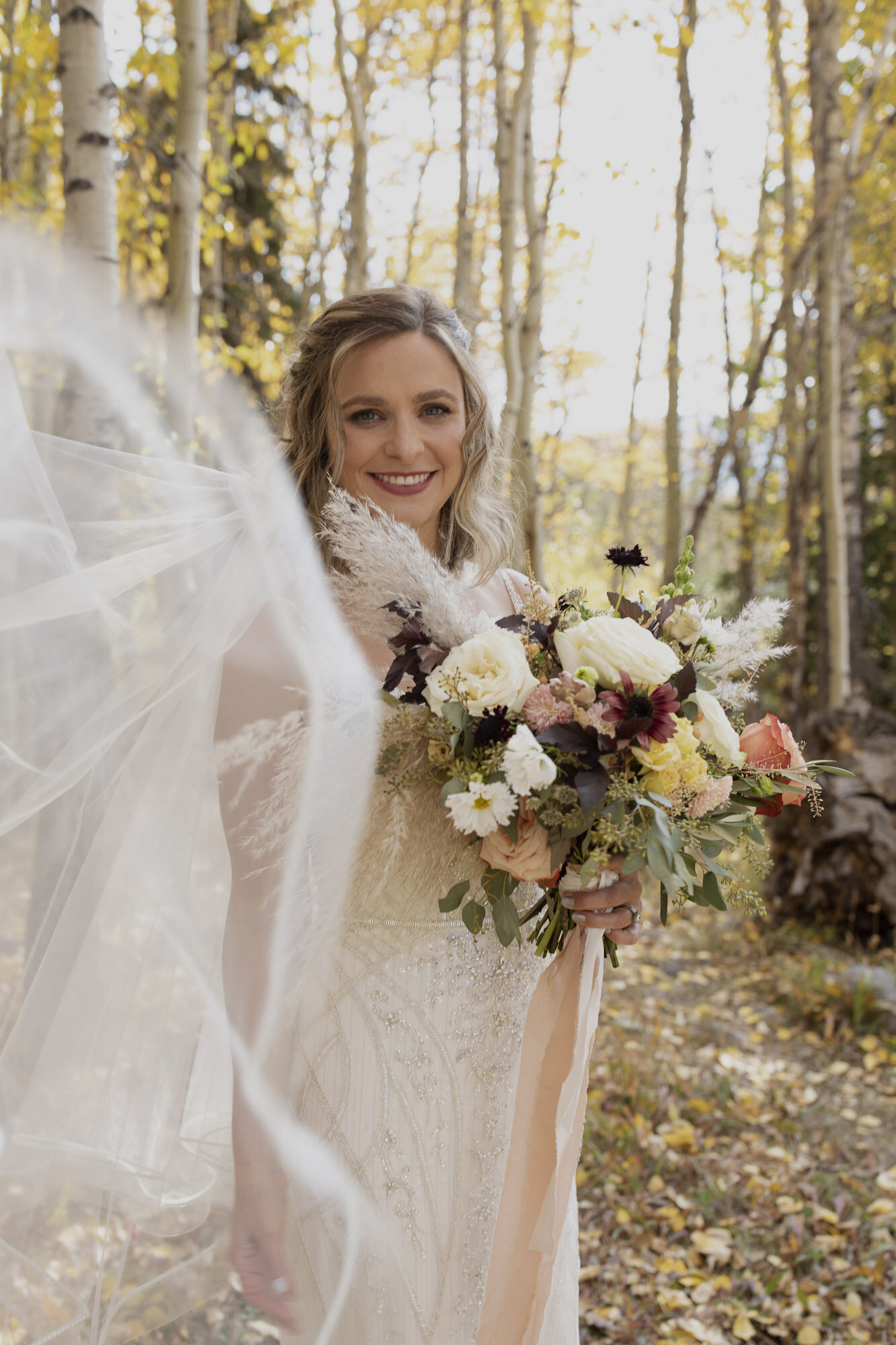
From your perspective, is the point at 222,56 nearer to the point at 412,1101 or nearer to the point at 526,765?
the point at 526,765

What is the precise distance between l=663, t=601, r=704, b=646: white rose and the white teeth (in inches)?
26.1

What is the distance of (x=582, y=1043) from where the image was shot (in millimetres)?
1621

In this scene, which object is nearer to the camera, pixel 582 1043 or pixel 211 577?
pixel 211 577

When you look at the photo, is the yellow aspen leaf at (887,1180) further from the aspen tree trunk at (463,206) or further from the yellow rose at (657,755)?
the aspen tree trunk at (463,206)

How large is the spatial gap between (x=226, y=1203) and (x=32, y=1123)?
0.37 metres

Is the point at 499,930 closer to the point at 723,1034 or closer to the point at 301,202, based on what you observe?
the point at 723,1034

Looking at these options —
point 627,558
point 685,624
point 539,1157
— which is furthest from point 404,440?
point 539,1157

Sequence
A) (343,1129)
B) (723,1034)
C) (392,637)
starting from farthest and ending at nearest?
(723,1034) < (343,1129) < (392,637)

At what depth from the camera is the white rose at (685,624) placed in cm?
150

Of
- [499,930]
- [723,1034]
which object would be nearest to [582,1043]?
[499,930]

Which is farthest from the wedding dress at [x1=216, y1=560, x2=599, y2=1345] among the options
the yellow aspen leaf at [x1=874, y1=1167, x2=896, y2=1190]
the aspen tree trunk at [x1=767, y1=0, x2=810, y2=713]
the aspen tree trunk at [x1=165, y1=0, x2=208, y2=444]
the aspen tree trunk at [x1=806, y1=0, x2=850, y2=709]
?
the aspen tree trunk at [x1=767, y1=0, x2=810, y2=713]

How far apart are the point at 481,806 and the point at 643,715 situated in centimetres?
27

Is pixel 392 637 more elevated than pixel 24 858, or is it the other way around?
pixel 392 637

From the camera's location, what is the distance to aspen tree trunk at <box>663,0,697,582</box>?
6.79 metres
